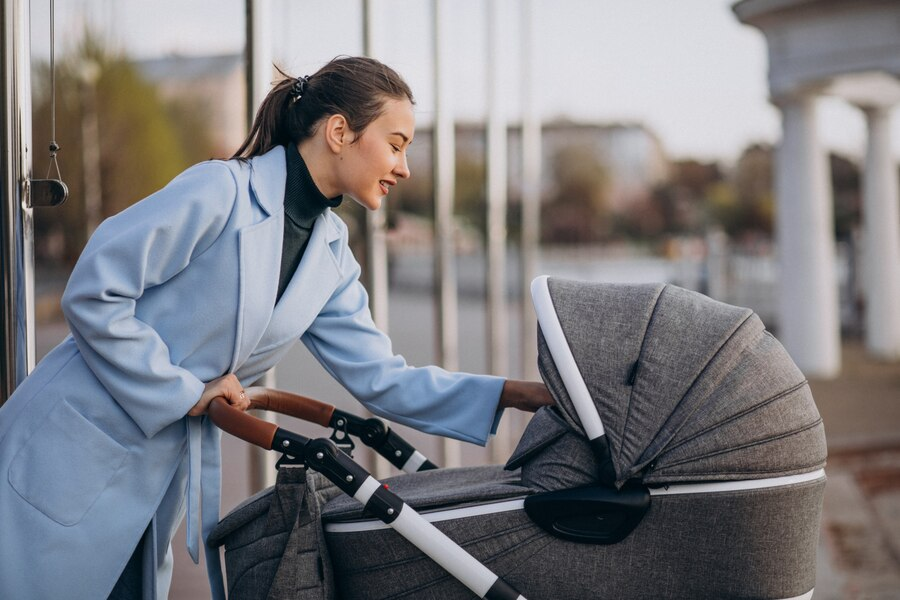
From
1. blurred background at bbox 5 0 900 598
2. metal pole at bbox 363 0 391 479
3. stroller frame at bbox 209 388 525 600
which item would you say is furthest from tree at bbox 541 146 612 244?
stroller frame at bbox 209 388 525 600

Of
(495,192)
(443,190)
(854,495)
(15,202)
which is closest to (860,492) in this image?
(854,495)

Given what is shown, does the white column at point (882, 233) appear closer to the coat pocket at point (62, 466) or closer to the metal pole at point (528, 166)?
the metal pole at point (528, 166)

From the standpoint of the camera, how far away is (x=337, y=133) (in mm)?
2160

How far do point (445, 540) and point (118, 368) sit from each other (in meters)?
0.69

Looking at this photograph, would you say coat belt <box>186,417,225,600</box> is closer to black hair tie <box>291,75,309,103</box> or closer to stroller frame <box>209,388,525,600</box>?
stroller frame <box>209,388,525,600</box>

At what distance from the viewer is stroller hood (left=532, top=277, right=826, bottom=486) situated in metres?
1.88

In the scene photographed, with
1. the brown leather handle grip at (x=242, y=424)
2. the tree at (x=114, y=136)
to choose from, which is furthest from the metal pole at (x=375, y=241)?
the tree at (x=114, y=136)

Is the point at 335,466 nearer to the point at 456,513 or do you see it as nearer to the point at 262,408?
the point at 456,513

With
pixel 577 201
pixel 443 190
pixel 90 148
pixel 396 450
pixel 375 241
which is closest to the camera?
pixel 396 450

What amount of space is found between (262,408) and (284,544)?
410 millimetres

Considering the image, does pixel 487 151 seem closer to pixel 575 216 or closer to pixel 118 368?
pixel 118 368

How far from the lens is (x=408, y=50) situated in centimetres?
519

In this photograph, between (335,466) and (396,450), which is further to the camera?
(396,450)

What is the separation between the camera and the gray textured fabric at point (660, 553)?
1899 millimetres
